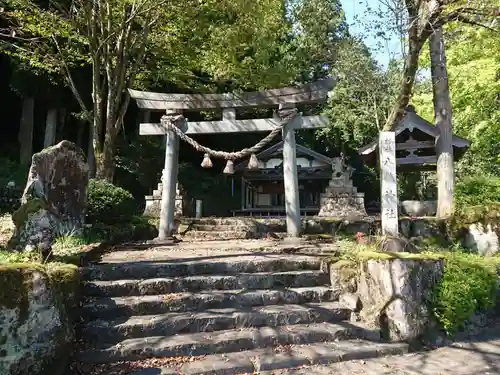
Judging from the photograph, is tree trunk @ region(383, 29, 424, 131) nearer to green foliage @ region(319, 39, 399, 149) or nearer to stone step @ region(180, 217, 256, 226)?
stone step @ region(180, 217, 256, 226)

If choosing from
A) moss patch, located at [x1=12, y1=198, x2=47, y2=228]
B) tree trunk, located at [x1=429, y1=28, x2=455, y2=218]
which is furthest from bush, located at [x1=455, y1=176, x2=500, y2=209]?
moss patch, located at [x1=12, y1=198, x2=47, y2=228]

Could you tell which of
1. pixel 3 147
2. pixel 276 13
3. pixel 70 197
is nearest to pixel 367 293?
pixel 70 197

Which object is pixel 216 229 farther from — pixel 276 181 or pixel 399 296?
pixel 276 181

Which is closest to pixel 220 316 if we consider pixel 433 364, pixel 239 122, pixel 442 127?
pixel 433 364

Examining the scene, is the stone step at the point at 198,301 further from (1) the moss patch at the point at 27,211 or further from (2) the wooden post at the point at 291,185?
(2) the wooden post at the point at 291,185

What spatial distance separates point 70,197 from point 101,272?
3316 mm

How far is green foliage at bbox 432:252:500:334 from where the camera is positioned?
5148 millimetres

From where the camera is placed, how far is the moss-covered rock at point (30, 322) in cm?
360

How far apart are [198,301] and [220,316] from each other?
16.7 inches

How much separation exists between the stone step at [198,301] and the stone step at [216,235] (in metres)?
4.92

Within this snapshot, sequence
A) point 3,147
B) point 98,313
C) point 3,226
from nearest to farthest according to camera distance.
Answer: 1. point 98,313
2. point 3,226
3. point 3,147

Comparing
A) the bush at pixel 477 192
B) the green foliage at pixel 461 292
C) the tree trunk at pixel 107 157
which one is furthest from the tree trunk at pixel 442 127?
the tree trunk at pixel 107 157

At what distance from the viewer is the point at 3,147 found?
68.9 ft

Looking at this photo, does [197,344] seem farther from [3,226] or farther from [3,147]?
[3,147]
